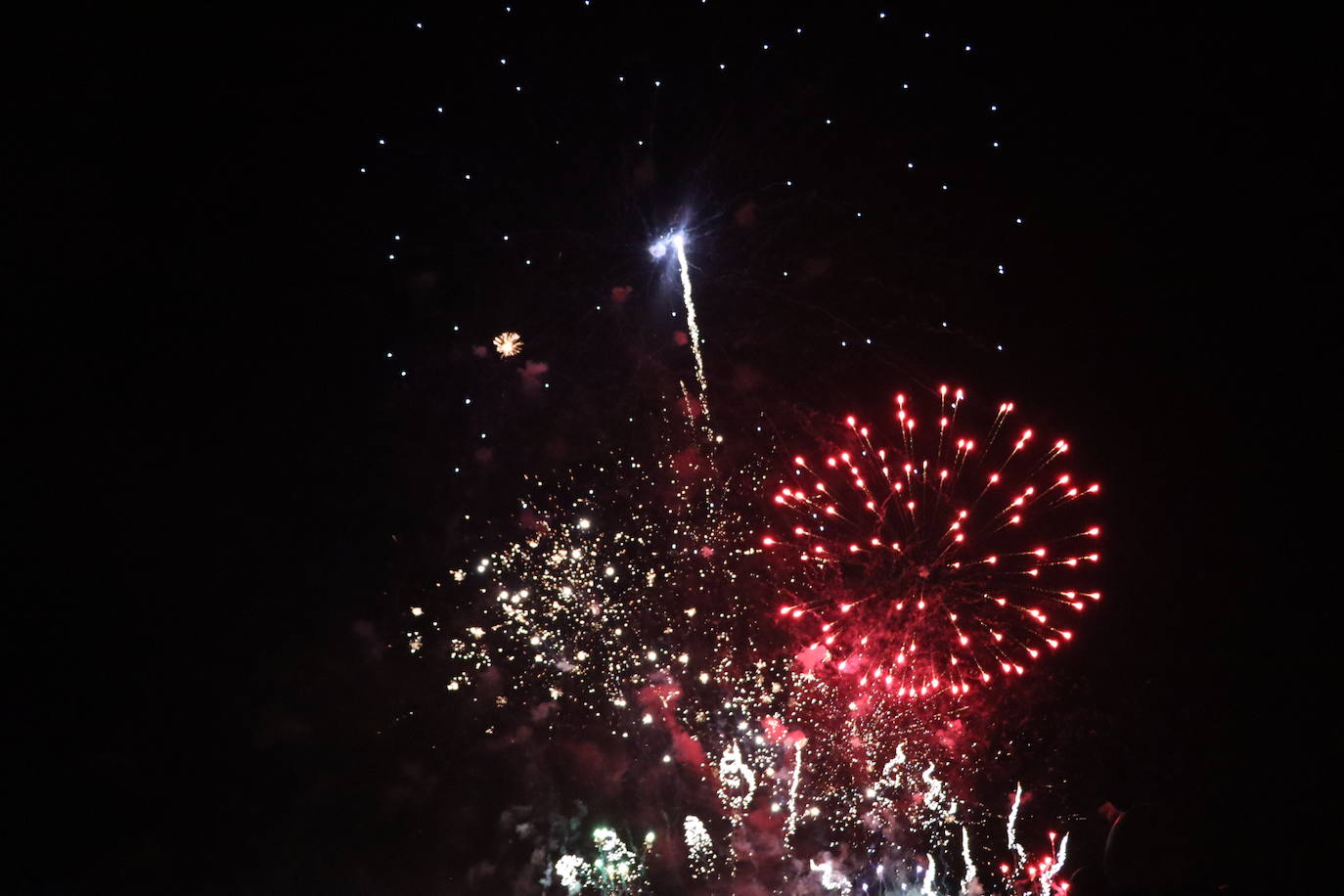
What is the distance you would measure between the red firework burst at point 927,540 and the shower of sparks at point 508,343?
356 centimetres

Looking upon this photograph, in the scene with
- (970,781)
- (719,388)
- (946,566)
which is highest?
(719,388)

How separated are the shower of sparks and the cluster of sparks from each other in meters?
1.69

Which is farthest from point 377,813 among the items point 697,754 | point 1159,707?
point 1159,707

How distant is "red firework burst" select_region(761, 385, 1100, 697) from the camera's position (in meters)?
9.18

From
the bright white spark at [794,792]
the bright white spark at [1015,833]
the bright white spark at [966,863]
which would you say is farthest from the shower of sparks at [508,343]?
the bright white spark at [1015,833]

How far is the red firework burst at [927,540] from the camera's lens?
30.1 feet

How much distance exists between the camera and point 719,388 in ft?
31.0

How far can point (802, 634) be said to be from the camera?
1034 cm

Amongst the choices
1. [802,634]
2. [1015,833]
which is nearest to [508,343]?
[802,634]

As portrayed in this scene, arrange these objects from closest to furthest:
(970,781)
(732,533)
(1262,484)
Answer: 1. (1262,484)
2. (732,533)
3. (970,781)

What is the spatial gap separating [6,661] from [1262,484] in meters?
14.9

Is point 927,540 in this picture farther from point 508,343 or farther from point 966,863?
point 508,343

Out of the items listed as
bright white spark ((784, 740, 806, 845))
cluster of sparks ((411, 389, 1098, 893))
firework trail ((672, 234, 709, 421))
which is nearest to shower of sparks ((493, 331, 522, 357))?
cluster of sparks ((411, 389, 1098, 893))

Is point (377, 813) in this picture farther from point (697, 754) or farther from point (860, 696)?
point (860, 696)
